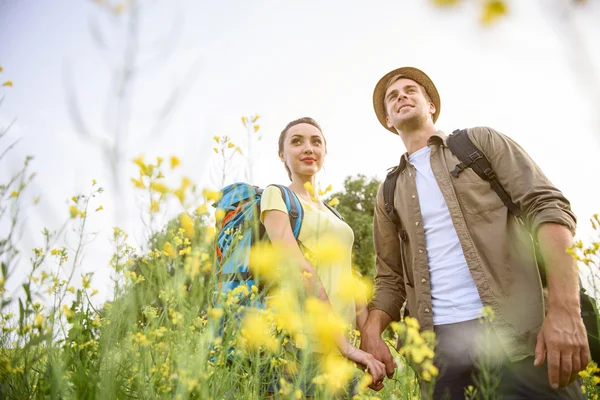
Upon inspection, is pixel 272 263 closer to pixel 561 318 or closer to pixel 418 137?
pixel 561 318

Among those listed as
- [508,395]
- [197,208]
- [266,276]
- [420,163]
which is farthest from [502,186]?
[197,208]

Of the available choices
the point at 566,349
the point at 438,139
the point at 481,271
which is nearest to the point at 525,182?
the point at 481,271

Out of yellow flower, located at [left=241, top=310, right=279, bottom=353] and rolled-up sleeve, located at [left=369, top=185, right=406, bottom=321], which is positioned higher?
rolled-up sleeve, located at [left=369, top=185, right=406, bottom=321]

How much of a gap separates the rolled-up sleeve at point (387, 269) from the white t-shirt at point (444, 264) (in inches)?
12.4

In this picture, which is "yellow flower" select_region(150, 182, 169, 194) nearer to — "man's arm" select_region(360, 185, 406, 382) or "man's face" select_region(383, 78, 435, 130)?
"man's arm" select_region(360, 185, 406, 382)

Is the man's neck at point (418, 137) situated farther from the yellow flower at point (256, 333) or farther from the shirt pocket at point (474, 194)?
the yellow flower at point (256, 333)

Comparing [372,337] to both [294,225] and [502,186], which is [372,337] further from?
[502,186]

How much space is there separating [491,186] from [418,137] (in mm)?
734

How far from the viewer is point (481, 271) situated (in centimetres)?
205

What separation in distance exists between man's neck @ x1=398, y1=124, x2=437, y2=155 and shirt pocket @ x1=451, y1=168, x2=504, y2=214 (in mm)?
520

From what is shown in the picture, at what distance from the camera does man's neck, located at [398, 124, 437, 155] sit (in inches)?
110

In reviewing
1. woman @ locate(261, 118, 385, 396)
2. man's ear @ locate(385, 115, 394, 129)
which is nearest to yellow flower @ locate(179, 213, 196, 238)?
woman @ locate(261, 118, 385, 396)

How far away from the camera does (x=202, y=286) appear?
1.27 m

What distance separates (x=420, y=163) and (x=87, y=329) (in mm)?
2186
